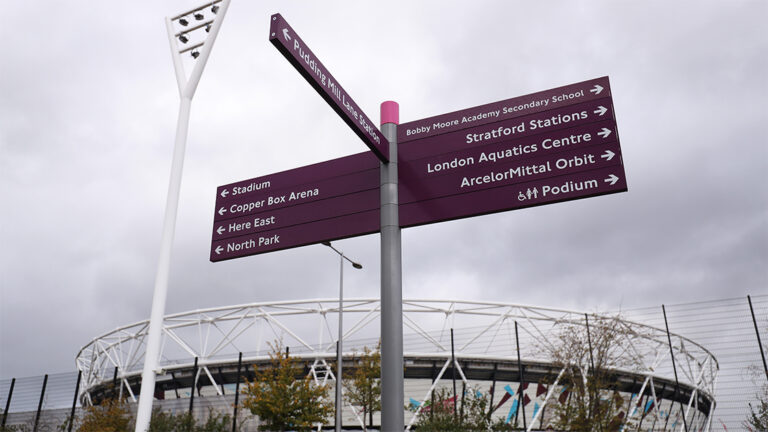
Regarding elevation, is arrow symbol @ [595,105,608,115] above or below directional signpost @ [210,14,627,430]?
above

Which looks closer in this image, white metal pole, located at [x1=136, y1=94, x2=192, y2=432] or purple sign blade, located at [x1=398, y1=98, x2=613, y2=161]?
purple sign blade, located at [x1=398, y1=98, x2=613, y2=161]

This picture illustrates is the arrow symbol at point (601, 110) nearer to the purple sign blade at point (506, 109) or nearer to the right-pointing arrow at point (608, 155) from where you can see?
the purple sign blade at point (506, 109)

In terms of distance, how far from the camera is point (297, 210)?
678cm

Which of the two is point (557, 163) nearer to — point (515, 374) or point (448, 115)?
point (448, 115)

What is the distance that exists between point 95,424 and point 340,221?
90.8 feet

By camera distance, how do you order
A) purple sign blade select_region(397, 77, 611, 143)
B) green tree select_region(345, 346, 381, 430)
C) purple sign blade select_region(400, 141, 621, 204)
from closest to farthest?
purple sign blade select_region(400, 141, 621, 204) < purple sign blade select_region(397, 77, 611, 143) < green tree select_region(345, 346, 381, 430)

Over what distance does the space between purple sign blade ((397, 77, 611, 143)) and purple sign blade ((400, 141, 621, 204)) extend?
57cm

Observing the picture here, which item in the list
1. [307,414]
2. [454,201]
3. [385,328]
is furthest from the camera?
[307,414]

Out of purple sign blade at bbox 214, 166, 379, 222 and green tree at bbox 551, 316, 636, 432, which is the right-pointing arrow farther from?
green tree at bbox 551, 316, 636, 432

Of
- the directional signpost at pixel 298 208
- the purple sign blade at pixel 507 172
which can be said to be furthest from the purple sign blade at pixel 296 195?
the purple sign blade at pixel 507 172

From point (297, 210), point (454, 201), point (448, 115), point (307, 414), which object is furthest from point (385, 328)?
point (307, 414)

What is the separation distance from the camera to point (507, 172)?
19.2 feet

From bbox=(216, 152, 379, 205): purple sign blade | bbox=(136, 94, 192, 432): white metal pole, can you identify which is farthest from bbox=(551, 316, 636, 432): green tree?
bbox=(216, 152, 379, 205): purple sign blade

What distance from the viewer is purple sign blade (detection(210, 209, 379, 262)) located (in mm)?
6254
